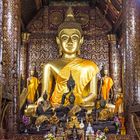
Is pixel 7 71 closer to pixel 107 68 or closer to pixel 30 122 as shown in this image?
pixel 30 122

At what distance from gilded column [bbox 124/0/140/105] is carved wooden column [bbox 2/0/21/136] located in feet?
8.69

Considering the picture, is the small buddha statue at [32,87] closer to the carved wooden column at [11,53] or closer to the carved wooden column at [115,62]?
the carved wooden column at [115,62]

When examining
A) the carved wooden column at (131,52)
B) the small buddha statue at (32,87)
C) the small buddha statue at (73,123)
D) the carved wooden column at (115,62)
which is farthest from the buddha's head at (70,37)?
the small buddha statue at (73,123)

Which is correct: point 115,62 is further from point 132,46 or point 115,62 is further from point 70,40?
point 132,46

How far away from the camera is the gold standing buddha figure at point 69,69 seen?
14648mm

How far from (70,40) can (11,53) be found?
543 cm

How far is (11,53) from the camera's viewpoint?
998cm

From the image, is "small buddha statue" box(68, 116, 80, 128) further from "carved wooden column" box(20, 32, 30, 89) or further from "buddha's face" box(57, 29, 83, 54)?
"carved wooden column" box(20, 32, 30, 89)

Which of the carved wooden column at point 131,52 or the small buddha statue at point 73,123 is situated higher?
the carved wooden column at point 131,52

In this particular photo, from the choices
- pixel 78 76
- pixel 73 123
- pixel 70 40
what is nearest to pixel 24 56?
pixel 70 40

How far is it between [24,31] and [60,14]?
1.46m

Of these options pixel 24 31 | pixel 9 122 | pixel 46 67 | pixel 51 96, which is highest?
pixel 24 31

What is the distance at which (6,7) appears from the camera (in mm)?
10195

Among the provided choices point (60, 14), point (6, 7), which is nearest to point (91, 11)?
point (60, 14)
